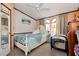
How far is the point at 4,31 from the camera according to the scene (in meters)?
2.10

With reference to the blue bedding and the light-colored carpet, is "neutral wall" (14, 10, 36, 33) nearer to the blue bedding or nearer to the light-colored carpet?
the blue bedding

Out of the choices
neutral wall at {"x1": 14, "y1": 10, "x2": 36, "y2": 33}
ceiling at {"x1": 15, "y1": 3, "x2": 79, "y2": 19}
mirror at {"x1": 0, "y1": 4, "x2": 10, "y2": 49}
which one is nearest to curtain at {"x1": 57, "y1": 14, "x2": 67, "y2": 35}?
ceiling at {"x1": 15, "y1": 3, "x2": 79, "y2": 19}

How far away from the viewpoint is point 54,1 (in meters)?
2.16

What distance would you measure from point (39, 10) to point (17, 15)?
0.41m

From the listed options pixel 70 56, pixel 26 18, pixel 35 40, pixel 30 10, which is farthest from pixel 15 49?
pixel 70 56

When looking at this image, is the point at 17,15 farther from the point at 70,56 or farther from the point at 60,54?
the point at 70,56

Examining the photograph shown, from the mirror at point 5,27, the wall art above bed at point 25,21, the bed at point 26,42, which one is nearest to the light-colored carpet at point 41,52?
the bed at point 26,42

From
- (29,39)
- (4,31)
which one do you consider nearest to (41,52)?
(29,39)

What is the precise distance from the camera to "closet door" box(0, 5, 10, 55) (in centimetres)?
206

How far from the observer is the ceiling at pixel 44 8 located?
7.05ft

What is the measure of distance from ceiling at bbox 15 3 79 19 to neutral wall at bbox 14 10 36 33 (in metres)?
0.09

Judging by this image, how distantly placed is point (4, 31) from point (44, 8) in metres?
0.83

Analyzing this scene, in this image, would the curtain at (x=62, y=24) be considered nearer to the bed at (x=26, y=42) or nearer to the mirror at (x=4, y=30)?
the bed at (x=26, y=42)

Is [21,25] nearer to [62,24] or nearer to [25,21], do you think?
[25,21]
